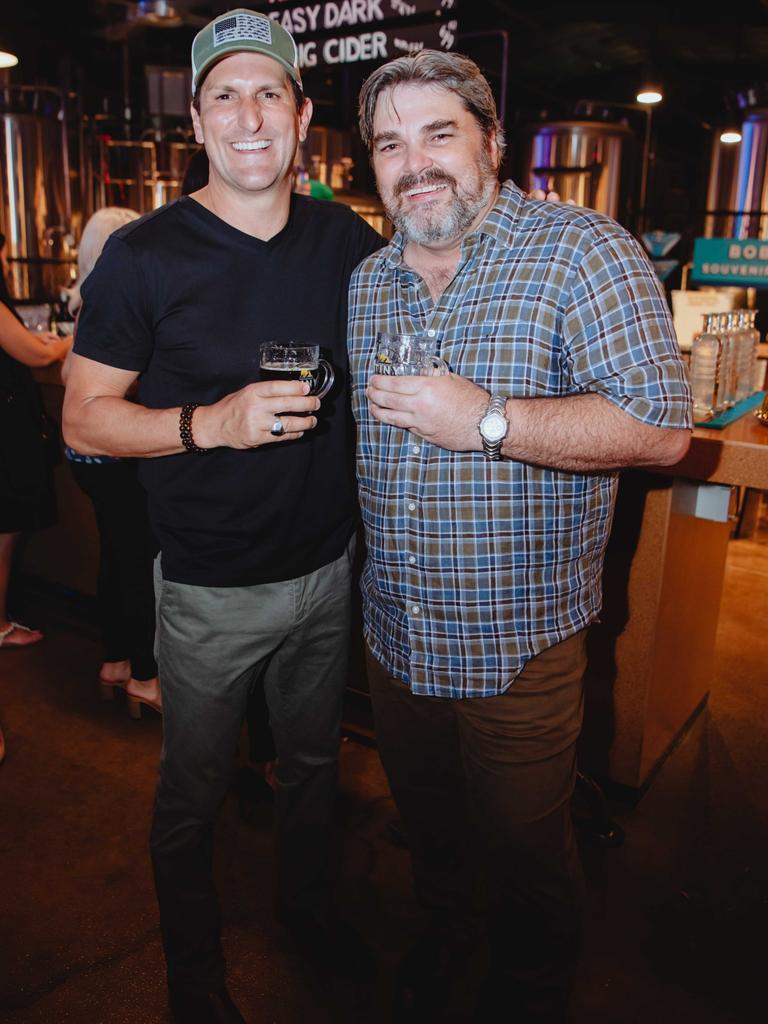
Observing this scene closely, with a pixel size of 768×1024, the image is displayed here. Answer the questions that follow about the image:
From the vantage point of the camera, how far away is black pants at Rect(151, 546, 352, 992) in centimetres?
183

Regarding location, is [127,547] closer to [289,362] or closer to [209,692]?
[209,692]

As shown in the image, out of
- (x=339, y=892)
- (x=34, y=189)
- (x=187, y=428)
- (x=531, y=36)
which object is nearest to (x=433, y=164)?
(x=187, y=428)

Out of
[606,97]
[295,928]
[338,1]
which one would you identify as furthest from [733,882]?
[606,97]

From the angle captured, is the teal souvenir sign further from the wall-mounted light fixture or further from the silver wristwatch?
the silver wristwatch

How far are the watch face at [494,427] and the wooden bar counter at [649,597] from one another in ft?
3.77

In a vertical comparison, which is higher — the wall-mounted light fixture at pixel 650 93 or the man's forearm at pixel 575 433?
the wall-mounted light fixture at pixel 650 93

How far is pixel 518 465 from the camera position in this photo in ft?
5.34

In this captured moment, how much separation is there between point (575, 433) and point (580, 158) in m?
8.60

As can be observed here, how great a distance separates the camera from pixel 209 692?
1832mm

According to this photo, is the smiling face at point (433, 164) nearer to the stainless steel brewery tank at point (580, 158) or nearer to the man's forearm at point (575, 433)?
the man's forearm at point (575, 433)

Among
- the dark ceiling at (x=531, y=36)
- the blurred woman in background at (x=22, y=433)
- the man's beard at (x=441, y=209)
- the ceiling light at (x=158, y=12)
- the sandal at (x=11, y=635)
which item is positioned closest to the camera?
the man's beard at (x=441, y=209)

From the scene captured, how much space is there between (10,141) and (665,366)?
747 centimetres

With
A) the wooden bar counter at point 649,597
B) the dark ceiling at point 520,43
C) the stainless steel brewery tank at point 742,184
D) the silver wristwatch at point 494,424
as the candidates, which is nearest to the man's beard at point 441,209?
the silver wristwatch at point 494,424

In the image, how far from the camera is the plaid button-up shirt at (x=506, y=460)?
5.05ft
